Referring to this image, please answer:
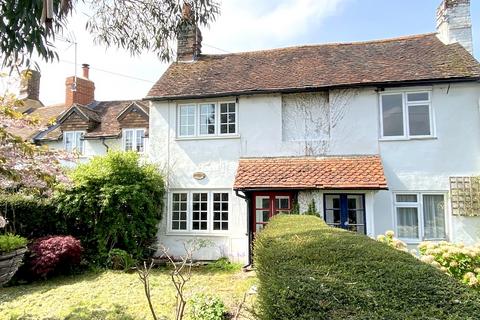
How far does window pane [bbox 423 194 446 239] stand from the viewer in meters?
11.4

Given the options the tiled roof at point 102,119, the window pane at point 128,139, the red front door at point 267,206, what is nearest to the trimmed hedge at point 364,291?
the red front door at point 267,206

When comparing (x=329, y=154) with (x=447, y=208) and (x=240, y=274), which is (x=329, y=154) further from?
(x=240, y=274)

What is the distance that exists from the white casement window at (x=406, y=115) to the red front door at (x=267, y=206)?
4336mm

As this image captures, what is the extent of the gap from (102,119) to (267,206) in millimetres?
14653

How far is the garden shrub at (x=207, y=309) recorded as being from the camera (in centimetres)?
652

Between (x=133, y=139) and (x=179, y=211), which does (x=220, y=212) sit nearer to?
(x=179, y=211)

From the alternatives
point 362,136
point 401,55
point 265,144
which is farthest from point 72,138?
point 401,55

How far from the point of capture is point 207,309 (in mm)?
6719

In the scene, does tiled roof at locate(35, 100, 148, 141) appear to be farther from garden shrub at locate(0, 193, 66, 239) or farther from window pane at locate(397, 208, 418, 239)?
window pane at locate(397, 208, 418, 239)

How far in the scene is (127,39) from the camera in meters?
8.16

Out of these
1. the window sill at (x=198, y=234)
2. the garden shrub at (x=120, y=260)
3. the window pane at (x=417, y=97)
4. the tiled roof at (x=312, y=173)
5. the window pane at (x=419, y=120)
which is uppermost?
the window pane at (x=417, y=97)

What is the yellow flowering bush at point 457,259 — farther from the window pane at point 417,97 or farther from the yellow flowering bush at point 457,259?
the window pane at point 417,97

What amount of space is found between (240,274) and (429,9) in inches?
532

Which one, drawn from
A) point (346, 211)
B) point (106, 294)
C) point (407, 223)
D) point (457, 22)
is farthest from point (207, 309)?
point (457, 22)
